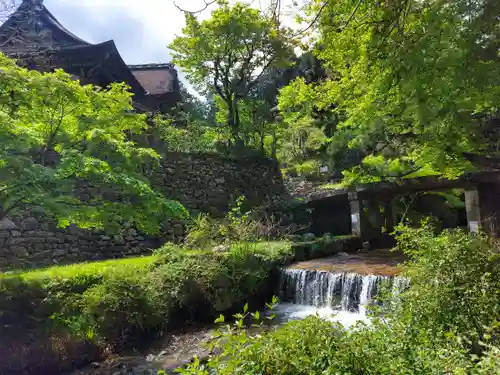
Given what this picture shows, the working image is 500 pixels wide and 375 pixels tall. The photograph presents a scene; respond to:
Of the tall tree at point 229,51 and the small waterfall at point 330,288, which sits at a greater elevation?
the tall tree at point 229,51

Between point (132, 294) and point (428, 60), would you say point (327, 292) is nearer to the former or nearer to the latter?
point (132, 294)

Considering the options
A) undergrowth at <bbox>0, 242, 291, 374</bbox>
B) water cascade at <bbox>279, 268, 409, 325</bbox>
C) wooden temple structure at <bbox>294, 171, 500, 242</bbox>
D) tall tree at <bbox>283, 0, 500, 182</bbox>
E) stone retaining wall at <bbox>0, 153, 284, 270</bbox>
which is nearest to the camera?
tall tree at <bbox>283, 0, 500, 182</bbox>

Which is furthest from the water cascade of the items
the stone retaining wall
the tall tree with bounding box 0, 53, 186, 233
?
the stone retaining wall

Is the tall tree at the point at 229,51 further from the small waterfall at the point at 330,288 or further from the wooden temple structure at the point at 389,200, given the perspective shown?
the small waterfall at the point at 330,288

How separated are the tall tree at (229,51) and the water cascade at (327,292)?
8.51 metres

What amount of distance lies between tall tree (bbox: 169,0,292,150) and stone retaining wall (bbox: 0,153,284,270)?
201 cm

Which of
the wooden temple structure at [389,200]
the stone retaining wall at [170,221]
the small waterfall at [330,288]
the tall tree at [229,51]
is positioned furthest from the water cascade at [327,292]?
the tall tree at [229,51]

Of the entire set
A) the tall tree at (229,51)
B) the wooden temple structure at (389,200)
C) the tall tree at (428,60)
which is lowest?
the wooden temple structure at (389,200)

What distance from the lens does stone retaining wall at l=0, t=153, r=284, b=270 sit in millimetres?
10328

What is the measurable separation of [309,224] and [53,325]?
38.3ft

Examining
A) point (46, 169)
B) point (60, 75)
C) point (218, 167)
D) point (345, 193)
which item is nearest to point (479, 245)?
point (46, 169)

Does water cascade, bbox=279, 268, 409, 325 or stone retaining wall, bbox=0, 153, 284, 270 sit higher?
stone retaining wall, bbox=0, 153, 284, 270

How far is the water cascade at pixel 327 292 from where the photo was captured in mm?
8750

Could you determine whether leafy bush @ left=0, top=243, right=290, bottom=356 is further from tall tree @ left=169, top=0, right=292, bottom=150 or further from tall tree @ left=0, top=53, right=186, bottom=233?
tall tree @ left=169, top=0, right=292, bottom=150
